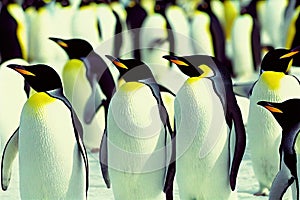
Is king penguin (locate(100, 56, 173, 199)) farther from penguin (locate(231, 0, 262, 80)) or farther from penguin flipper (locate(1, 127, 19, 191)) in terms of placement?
penguin (locate(231, 0, 262, 80))

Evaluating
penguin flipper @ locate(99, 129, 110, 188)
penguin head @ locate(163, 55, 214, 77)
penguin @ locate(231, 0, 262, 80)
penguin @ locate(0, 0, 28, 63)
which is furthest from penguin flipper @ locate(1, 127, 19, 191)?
penguin @ locate(231, 0, 262, 80)

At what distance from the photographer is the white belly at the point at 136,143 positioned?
185 inches

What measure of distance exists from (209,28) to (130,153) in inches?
280

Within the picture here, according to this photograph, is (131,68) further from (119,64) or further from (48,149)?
(48,149)

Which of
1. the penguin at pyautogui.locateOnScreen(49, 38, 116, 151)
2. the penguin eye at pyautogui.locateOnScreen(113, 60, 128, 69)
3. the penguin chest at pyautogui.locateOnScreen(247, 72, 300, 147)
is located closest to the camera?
the penguin eye at pyautogui.locateOnScreen(113, 60, 128, 69)

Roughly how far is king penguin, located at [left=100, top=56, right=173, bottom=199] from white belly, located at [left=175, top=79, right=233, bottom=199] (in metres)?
0.10

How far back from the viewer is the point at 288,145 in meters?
4.38

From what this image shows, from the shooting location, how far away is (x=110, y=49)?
34.3ft

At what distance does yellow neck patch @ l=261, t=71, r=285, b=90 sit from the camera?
205 inches

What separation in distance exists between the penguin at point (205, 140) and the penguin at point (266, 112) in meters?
0.50

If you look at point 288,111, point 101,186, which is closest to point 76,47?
point 101,186

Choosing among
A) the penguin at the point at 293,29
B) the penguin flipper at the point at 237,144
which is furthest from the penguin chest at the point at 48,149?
the penguin at the point at 293,29

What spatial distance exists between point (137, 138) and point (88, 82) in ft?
7.96

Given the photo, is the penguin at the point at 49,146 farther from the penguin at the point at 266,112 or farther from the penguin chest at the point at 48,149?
the penguin at the point at 266,112
